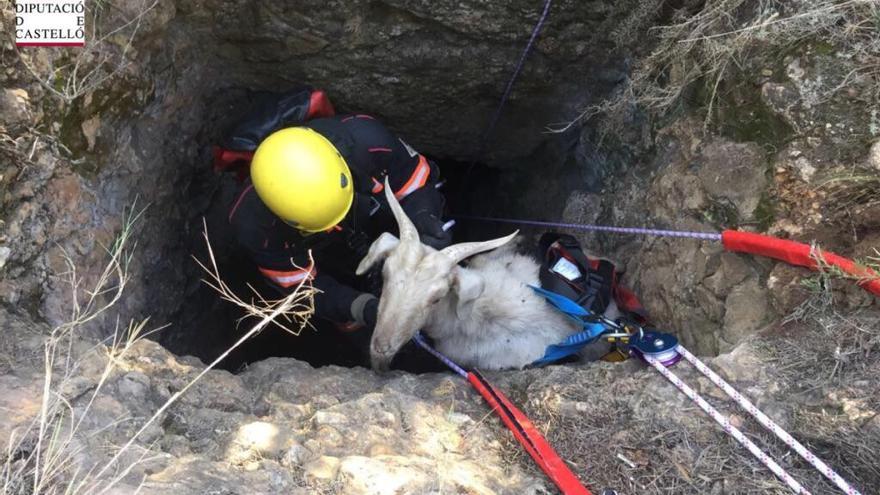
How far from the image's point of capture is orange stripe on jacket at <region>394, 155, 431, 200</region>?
5062 millimetres

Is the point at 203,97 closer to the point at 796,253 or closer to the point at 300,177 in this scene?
the point at 300,177

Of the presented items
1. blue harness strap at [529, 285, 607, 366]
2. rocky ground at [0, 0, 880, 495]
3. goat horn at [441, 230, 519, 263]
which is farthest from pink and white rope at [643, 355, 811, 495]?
goat horn at [441, 230, 519, 263]

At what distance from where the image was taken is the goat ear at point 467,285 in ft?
14.1

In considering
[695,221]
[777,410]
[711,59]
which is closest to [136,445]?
[777,410]

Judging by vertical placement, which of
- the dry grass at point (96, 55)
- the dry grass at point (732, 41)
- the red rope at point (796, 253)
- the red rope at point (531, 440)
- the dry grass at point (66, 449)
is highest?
the dry grass at point (732, 41)

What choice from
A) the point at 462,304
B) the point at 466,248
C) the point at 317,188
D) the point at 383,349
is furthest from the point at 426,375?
the point at 317,188

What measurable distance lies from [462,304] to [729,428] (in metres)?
1.95

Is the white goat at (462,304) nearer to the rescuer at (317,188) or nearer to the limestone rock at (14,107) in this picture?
the rescuer at (317,188)

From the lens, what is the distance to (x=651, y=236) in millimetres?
4660

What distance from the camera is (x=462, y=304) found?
14.9 ft

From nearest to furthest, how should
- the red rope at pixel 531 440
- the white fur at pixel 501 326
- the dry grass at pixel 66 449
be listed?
the dry grass at pixel 66 449 → the red rope at pixel 531 440 → the white fur at pixel 501 326

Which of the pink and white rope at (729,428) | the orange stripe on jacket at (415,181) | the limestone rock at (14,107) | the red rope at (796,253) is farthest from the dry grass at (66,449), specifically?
the red rope at (796,253)

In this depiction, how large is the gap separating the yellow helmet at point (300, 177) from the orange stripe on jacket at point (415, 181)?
0.57 m

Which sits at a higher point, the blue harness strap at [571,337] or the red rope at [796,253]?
the red rope at [796,253]
